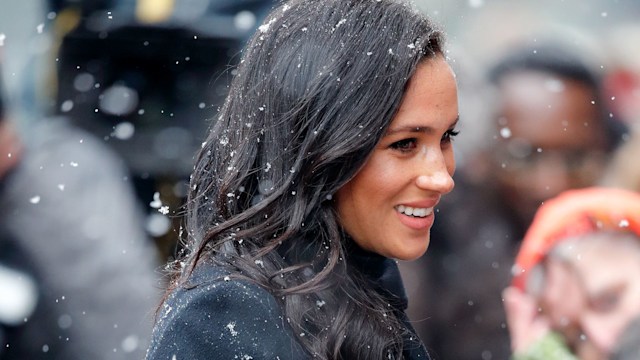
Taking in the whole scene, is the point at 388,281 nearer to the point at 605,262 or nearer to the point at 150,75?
the point at 605,262

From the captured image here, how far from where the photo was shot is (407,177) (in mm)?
1883

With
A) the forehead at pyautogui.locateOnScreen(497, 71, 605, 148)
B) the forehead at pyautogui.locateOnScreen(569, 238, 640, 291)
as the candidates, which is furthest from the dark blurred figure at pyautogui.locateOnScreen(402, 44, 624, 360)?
the forehead at pyautogui.locateOnScreen(569, 238, 640, 291)

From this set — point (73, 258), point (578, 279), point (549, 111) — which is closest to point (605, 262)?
point (578, 279)

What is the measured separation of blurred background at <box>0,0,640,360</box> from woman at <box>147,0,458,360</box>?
5.55ft

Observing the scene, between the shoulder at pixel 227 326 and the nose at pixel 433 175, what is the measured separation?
1.24ft

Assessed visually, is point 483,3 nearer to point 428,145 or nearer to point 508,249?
point 508,249

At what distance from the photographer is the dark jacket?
1699mm

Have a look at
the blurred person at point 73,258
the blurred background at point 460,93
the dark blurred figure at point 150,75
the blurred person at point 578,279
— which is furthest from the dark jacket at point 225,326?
the dark blurred figure at point 150,75

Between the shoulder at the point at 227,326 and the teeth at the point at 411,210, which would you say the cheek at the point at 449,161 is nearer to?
the teeth at the point at 411,210

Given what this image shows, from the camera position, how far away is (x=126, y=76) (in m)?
4.30

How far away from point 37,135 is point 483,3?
1962mm

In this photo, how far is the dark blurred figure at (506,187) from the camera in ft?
12.7

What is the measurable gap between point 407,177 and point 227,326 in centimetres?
45

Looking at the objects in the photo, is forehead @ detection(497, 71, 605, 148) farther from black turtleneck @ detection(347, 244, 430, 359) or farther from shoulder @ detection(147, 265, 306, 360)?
shoulder @ detection(147, 265, 306, 360)
